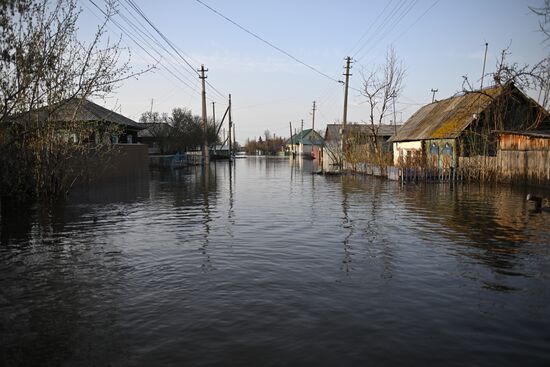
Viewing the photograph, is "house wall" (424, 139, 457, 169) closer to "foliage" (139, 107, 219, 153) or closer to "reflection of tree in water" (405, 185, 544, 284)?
"reflection of tree in water" (405, 185, 544, 284)

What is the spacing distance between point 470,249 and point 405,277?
2717mm

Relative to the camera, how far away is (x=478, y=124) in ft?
90.9

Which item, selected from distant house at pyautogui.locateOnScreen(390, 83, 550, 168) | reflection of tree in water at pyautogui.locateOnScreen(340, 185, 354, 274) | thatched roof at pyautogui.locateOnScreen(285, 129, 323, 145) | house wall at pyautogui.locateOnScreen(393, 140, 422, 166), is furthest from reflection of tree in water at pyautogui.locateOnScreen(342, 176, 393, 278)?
thatched roof at pyautogui.locateOnScreen(285, 129, 323, 145)

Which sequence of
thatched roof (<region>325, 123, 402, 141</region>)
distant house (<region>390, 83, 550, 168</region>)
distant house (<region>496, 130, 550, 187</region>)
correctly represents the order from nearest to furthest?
1. distant house (<region>496, 130, 550, 187</region>)
2. distant house (<region>390, 83, 550, 168</region>)
3. thatched roof (<region>325, 123, 402, 141</region>)

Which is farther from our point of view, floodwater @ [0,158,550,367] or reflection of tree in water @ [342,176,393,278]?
reflection of tree in water @ [342,176,393,278]

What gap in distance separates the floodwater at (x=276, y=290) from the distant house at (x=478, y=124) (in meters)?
12.9

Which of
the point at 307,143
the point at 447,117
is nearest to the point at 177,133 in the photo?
the point at 447,117

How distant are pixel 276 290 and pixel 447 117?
27054 millimetres

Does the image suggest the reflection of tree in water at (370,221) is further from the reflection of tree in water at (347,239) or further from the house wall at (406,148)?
the house wall at (406,148)

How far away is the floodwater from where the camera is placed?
484 centimetres

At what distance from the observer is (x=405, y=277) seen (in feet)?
24.4

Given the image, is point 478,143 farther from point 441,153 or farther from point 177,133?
point 177,133

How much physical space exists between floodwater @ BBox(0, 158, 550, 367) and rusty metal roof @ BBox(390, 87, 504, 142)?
592 inches

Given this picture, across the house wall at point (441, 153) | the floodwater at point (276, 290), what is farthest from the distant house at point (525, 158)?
the floodwater at point (276, 290)
